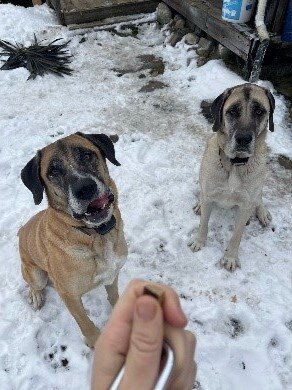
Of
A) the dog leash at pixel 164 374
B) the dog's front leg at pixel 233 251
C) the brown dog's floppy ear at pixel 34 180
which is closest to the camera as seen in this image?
the dog leash at pixel 164 374

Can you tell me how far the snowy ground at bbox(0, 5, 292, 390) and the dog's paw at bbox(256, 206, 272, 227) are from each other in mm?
76

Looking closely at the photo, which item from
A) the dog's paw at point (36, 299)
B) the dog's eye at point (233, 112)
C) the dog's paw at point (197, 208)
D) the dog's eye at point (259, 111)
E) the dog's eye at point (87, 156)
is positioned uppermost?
the dog's eye at point (259, 111)

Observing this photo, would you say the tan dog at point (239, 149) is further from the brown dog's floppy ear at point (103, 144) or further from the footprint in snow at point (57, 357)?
the footprint in snow at point (57, 357)

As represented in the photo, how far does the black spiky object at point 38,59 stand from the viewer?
6480 millimetres

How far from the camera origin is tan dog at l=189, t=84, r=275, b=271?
2834mm

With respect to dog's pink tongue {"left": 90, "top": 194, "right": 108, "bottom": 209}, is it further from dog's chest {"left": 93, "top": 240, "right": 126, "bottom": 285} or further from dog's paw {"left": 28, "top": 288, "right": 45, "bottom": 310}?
dog's paw {"left": 28, "top": 288, "right": 45, "bottom": 310}

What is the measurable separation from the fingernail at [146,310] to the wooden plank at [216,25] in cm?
533

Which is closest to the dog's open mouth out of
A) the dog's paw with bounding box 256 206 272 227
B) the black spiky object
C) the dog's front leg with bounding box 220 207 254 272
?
the dog's front leg with bounding box 220 207 254 272

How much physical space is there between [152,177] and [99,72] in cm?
307

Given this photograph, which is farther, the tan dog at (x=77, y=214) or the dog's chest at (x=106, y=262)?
the dog's chest at (x=106, y=262)

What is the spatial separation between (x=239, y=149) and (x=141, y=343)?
231cm

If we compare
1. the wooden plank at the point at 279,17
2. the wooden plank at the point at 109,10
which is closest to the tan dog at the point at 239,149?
the wooden plank at the point at 279,17

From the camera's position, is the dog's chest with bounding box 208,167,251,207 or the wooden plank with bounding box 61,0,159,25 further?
the wooden plank with bounding box 61,0,159,25

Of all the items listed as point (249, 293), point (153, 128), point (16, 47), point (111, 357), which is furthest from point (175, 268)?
point (16, 47)
